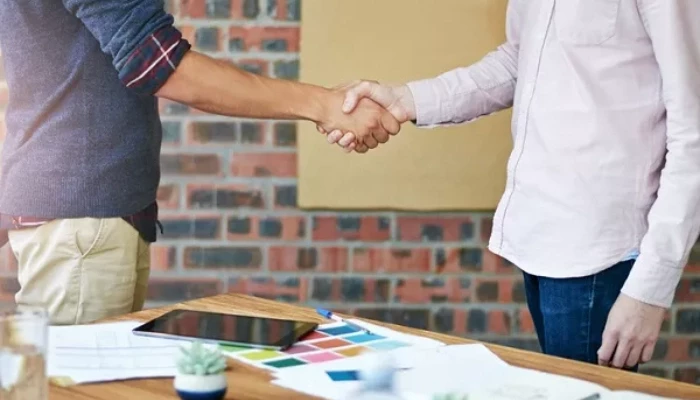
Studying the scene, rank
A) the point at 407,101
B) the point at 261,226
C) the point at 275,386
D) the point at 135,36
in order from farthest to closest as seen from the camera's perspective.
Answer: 1. the point at 261,226
2. the point at 407,101
3. the point at 135,36
4. the point at 275,386


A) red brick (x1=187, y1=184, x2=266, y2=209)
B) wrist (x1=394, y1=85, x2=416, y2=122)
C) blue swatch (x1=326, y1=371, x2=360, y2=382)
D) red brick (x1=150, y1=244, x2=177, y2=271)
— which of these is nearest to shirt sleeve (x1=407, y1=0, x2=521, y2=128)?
wrist (x1=394, y1=85, x2=416, y2=122)

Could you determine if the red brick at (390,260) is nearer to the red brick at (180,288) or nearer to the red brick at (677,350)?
the red brick at (180,288)

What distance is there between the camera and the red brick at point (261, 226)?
2.51 meters

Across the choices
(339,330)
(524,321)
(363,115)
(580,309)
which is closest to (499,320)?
(524,321)

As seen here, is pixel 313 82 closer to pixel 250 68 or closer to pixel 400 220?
pixel 250 68

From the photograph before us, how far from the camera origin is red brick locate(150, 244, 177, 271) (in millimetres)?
2500

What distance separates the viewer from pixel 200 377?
1.02 metres

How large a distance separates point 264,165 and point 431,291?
1.88 feet

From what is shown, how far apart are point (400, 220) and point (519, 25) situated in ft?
2.52

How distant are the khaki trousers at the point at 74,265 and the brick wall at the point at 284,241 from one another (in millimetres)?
769

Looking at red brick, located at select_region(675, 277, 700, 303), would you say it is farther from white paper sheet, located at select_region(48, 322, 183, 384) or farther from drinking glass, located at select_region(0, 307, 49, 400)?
drinking glass, located at select_region(0, 307, 49, 400)

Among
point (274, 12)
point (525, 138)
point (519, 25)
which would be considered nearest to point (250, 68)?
point (274, 12)

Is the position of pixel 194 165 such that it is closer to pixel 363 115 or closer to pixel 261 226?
pixel 261 226

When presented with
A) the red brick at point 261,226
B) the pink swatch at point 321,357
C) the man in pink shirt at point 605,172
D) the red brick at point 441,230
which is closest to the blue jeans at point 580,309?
the man in pink shirt at point 605,172
